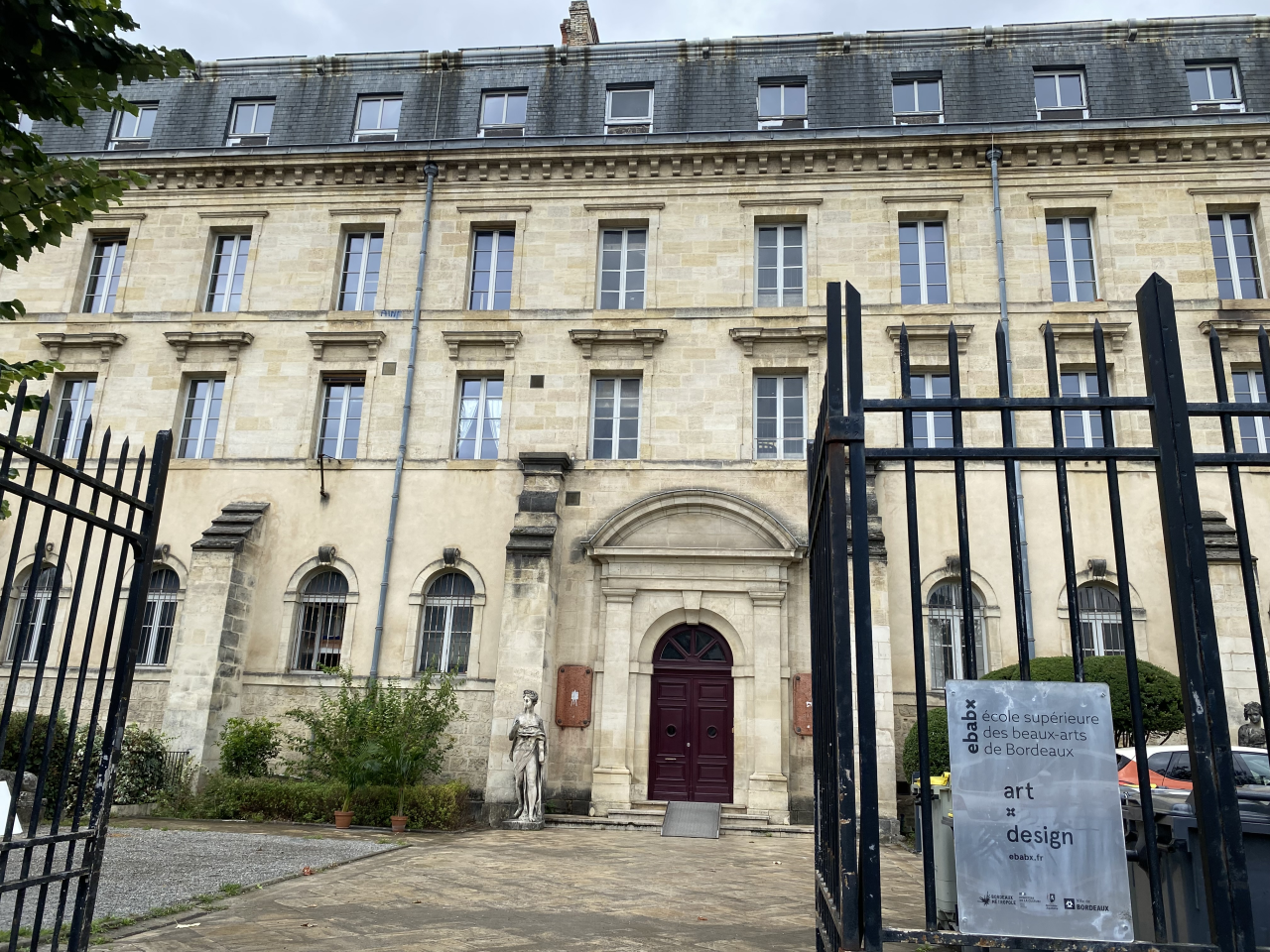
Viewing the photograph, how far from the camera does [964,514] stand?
131 inches

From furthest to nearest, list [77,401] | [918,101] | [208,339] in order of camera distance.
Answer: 1. [918,101]
2. [77,401]
3. [208,339]

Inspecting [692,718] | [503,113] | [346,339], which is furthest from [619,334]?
[692,718]

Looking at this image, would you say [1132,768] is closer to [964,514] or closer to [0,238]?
[964,514]

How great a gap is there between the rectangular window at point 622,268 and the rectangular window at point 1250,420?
10.5 m

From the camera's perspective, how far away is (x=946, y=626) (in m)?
16.2

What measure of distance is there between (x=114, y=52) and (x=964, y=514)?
176 inches

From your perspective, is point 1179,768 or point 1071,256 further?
point 1071,256

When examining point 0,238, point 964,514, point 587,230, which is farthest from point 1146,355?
→ point 587,230

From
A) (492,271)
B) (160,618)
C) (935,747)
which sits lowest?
(935,747)

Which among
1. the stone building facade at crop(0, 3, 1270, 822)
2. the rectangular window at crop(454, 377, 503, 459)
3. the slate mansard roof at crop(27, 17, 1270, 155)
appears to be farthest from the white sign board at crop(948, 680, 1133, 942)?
the slate mansard roof at crop(27, 17, 1270, 155)

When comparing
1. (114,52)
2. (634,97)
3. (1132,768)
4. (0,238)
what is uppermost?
(634,97)

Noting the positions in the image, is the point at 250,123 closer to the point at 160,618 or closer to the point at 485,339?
the point at 485,339

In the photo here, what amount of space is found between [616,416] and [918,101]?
8.71 metres

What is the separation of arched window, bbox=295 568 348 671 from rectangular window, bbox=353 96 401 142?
9.18 m
